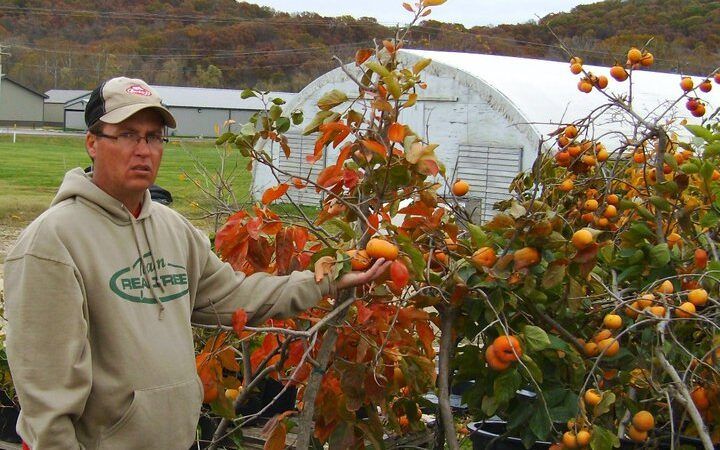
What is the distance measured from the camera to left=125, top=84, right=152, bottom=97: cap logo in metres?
2.39

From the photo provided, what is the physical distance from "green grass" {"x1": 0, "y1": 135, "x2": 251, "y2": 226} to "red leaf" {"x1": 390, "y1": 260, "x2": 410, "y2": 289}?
8.75ft

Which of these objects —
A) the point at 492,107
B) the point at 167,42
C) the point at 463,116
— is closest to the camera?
the point at 492,107

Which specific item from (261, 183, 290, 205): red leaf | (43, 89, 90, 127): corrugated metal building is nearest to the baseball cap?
(261, 183, 290, 205): red leaf

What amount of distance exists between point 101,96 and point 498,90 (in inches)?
457

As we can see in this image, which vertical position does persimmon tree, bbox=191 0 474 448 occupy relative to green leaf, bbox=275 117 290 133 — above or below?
below

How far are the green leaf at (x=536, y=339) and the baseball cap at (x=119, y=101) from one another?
1.12 meters

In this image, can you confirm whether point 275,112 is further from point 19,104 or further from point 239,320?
point 19,104

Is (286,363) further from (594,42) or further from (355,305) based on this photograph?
(594,42)

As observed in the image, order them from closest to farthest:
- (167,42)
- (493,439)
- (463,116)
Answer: (493,439)
(463,116)
(167,42)

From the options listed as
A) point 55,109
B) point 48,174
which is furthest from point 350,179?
point 55,109

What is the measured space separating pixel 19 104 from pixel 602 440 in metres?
61.4

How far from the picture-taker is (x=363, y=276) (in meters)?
2.51

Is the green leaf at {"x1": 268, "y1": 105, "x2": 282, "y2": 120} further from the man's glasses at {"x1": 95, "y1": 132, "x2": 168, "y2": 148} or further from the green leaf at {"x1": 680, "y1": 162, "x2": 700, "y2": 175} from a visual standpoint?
the green leaf at {"x1": 680, "y1": 162, "x2": 700, "y2": 175}

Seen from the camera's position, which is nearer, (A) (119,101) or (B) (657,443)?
(A) (119,101)
